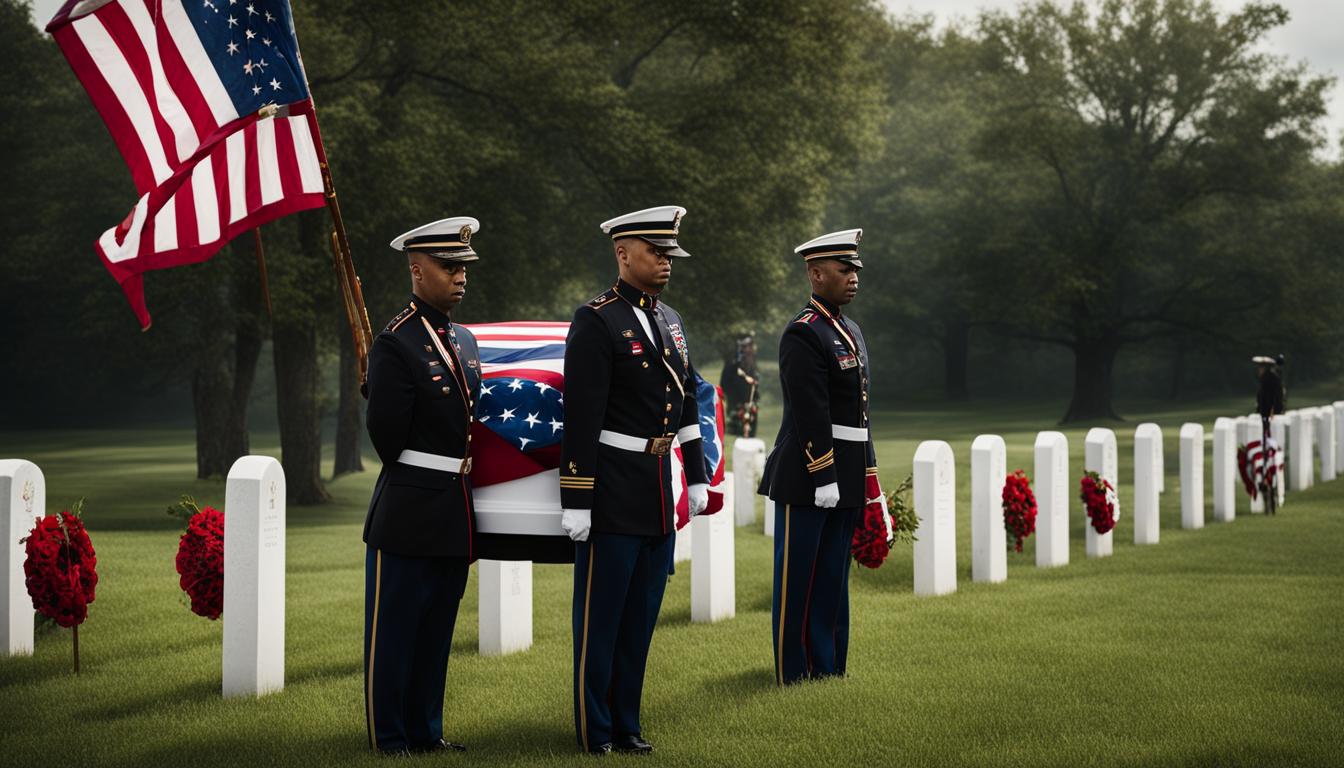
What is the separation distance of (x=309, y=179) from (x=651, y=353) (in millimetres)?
1774

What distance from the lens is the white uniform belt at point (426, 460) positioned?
209 inches

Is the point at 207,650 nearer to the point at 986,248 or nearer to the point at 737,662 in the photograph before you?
the point at 737,662

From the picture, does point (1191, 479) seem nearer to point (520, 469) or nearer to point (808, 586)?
point (808, 586)

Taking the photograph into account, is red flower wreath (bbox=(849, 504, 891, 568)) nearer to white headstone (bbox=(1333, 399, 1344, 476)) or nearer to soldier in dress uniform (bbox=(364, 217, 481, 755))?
soldier in dress uniform (bbox=(364, 217, 481, 755))

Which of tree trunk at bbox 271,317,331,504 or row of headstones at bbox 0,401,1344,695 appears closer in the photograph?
row of headstones at bbox 0,401,1344,695

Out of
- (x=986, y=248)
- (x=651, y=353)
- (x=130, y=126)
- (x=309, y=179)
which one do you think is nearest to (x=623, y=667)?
(x=651, y=353)

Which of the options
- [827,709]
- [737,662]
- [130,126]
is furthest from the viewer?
[737,662]

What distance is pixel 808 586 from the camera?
21.8 ft

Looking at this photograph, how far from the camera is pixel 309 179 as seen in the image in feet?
19.7

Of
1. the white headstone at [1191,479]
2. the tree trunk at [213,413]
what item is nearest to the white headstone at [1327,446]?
the white headstone at [1191,479]

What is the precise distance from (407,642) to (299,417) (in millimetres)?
15780

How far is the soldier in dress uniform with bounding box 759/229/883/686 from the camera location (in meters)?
6.48

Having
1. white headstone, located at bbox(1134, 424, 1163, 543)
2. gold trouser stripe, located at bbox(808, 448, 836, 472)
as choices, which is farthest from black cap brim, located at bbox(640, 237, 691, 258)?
white headstone, located at bbox(1134, 424, 1163, 543)

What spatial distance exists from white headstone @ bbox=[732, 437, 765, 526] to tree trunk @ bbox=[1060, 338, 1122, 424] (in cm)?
2723
